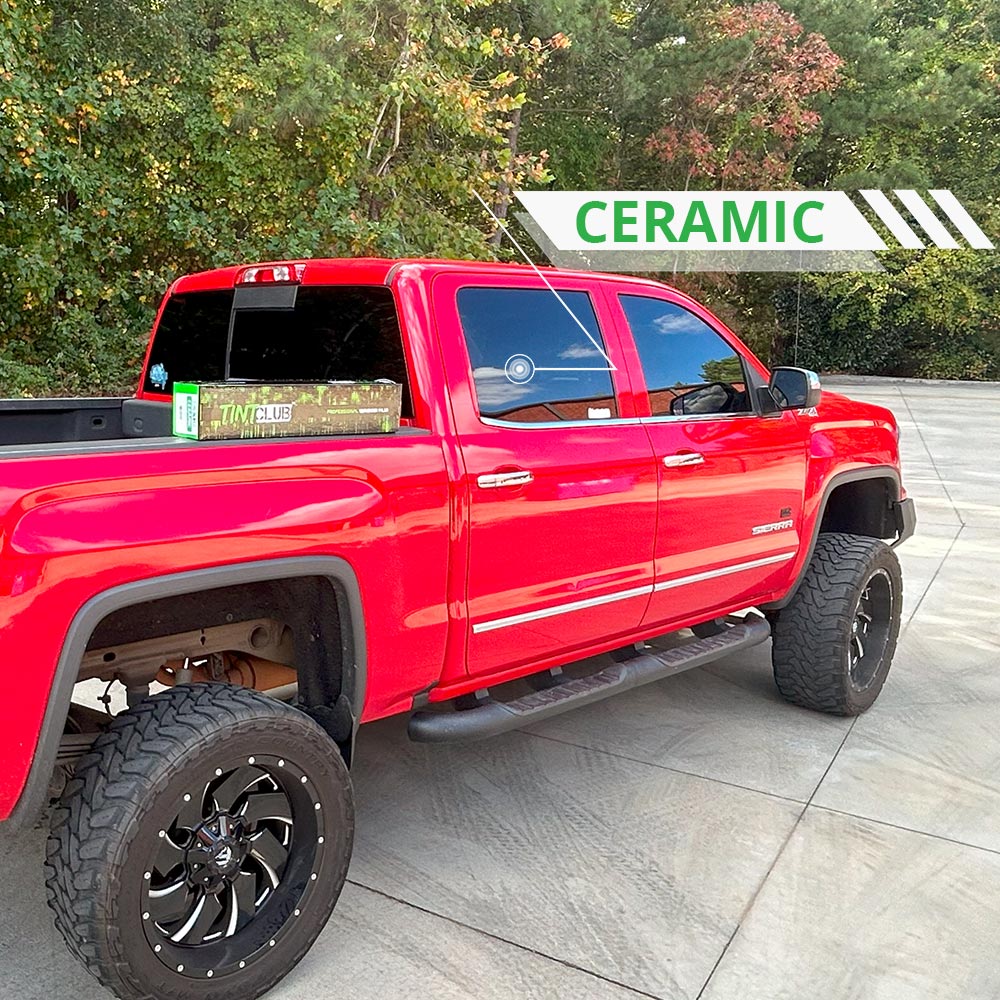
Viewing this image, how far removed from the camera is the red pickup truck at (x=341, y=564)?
7.75ft

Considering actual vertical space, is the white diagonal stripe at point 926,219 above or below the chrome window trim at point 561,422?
above

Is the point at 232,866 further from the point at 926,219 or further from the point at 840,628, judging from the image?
the point at 926,219

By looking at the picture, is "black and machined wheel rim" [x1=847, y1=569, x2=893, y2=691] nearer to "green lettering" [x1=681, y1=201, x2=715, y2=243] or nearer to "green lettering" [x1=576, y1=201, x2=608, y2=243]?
"green lettering" [x1=576, y1=201, x2=608, y2=243]

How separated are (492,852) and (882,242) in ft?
85.4

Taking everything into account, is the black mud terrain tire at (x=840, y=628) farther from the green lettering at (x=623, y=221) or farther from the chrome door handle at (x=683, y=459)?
the green lettering at (x=623, y=221)

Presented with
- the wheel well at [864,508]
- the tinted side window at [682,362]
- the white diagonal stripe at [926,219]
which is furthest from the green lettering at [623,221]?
the tinted side window at [682,362]

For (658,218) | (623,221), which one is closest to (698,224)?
(658,218)

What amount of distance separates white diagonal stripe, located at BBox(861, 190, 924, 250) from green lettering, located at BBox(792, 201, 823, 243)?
51.1 inches

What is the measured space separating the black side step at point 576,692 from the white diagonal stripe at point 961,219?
83.0 feet

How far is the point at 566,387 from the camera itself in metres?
3.56

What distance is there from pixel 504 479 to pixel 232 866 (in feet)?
4.33

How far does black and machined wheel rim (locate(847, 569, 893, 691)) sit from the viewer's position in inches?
192

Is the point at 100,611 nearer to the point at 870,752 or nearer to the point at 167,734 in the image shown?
the point at 167,734

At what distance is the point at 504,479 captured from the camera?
125 inches
